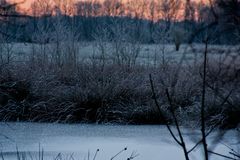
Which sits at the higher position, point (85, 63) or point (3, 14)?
point (3, 14)

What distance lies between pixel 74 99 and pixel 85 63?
4.47 feet

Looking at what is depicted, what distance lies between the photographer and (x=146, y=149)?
22.7 ft

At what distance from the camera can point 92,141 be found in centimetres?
759

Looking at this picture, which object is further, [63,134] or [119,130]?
[119,130]

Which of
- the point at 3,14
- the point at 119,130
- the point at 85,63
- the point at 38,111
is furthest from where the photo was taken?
the point at 85,63

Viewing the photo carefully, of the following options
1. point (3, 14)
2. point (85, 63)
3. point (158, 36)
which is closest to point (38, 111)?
point (85, 63)

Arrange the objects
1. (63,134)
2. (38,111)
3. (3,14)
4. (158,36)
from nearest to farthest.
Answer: (3,14)
(63,134)
(38,111)
(158,36)

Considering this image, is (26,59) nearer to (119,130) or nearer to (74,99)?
(74,99)

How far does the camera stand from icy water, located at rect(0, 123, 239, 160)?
642 centimetres

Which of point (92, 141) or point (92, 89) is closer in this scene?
point (92, 141)

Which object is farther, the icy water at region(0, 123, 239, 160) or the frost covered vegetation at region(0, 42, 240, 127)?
the frost covered vegetation at region(0, 42, 240, 127)

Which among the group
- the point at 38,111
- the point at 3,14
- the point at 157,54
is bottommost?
the point at 38,111

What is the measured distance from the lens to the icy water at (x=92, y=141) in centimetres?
642

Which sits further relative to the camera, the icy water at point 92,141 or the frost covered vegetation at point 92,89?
the frost covered vegetation at point 92,89
